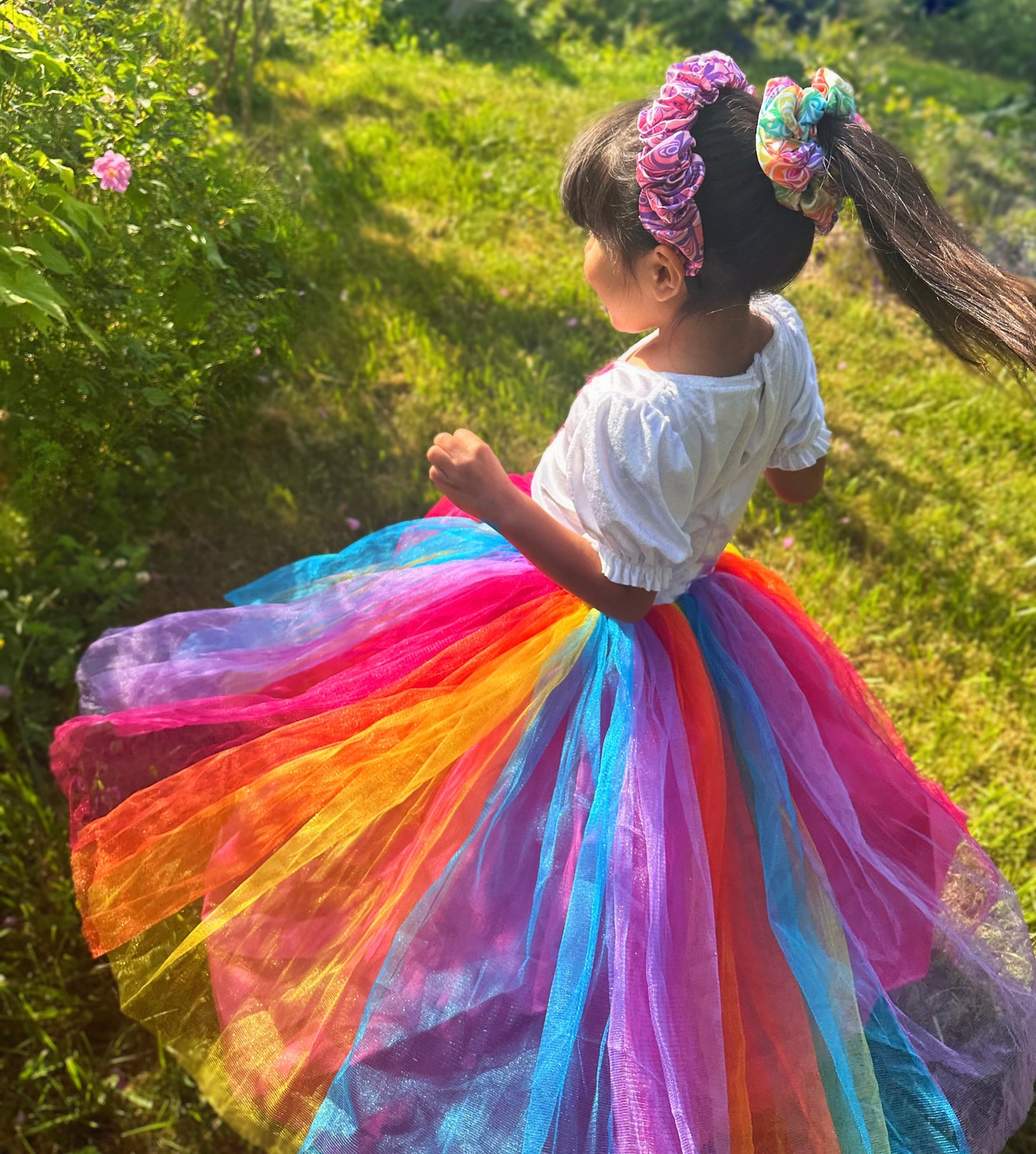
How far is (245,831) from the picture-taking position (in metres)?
1.60

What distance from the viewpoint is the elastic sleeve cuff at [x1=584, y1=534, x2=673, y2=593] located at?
1479 mm

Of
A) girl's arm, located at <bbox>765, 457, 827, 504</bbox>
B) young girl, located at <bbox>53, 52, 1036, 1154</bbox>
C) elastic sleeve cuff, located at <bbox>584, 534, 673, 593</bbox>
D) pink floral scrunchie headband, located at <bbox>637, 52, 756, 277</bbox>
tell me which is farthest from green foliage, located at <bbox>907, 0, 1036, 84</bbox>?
elastic sleeve cuff, located at <bbox>584, 534, 673, 593</bbox>

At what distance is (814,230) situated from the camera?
57.4 inches

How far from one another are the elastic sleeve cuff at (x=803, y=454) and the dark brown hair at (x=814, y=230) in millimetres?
358

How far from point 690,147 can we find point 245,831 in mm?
1235

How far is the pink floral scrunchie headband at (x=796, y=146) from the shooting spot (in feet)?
4.31

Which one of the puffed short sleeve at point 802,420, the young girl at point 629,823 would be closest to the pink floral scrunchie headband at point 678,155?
the young girl at point 629,823

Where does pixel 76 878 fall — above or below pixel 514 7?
below

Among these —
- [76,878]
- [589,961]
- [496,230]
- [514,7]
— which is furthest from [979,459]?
[514,7]

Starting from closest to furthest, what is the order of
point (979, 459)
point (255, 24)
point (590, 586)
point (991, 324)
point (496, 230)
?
point (991, 324)
point (590, 586)
point (979, 459)
point (255, 24)
point (496, 230)

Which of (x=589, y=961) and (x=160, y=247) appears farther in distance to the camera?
(x=160, y=247)

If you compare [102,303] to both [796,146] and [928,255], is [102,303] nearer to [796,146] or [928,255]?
[796,146]

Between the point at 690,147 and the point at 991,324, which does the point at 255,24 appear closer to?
the point at 690,147

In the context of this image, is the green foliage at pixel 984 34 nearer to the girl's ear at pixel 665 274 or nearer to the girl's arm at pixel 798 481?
the girl's arm at pixel 798 481
